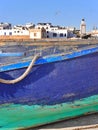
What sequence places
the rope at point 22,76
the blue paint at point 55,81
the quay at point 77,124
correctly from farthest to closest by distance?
the quay at point 77,124, the blue paint at point 55,81, the rope at point 22,76

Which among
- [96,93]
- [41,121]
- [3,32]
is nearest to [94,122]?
[96,93]

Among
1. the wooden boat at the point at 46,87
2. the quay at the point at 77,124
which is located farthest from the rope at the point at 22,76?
the quay at the point at 77,124

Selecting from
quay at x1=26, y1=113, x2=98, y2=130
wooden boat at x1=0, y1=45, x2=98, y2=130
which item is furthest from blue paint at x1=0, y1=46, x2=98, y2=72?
quay at x1=26, y1=113, x2=98, y2=130

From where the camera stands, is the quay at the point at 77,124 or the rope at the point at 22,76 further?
the quay at the point at 77,124

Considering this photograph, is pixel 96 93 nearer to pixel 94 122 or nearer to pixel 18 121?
pixel 94 122

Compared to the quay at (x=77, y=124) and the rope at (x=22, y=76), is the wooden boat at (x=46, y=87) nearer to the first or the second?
the rope at (x=22, y=76)

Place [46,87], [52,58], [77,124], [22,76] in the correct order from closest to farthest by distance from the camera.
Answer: [22,76], [52,58], [46,87], [77,124]

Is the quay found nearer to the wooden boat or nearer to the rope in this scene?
the wooden boat

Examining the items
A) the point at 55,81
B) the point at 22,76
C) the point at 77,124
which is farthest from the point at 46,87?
the point at 77,124

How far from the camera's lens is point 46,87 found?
562 cm

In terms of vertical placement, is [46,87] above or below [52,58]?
below

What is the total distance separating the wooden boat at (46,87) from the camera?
5.45 m

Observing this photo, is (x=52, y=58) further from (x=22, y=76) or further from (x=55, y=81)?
(x=22, y=76)

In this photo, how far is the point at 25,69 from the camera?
543cm
